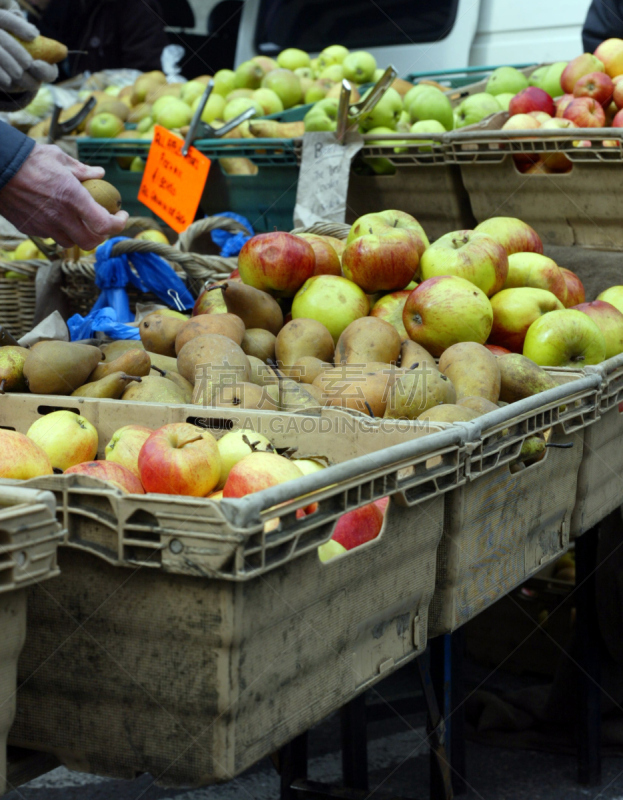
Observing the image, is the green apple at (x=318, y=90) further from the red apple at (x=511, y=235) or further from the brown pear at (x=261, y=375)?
the brown pear at (x=261, y=375)

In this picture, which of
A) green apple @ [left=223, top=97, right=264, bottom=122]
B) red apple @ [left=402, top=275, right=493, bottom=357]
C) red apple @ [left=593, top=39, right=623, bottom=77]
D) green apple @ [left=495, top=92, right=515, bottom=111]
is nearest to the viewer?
red apple @ [left=402, top=275, right=493, bottom=357]

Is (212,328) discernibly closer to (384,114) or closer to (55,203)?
(55,203)

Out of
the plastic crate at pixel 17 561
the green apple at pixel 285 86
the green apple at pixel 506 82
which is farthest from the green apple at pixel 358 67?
the plastic crate at pixel 17 561

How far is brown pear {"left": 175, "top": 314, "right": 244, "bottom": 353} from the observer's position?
1902mm

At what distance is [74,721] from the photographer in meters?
0.98

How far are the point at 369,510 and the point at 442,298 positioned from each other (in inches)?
33.5

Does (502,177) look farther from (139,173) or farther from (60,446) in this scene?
(60,446)

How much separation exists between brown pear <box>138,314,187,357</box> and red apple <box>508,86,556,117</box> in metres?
1.85

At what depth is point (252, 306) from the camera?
210 cm

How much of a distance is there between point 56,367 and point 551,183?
1.83 m

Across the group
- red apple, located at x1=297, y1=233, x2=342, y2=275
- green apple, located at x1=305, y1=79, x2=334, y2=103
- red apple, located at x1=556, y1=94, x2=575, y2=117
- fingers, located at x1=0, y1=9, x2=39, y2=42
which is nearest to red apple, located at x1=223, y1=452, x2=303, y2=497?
red apple, located at x1=297, y1=233, x2=342, y2=275

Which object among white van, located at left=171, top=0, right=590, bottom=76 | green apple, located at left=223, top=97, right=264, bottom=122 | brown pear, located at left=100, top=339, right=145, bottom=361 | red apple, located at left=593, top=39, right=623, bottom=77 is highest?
white van, located at left=171, top=0, right=590, bottom=76

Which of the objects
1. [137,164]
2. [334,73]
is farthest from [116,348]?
[334,73]

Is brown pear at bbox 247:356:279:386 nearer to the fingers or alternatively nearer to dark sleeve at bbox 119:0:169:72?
the fingers
